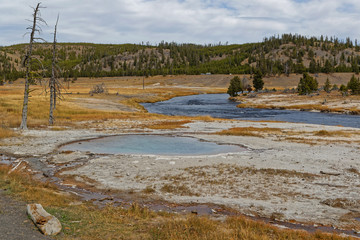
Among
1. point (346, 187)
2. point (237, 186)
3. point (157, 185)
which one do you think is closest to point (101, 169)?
point (157, 185)

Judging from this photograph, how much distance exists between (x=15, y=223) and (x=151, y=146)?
1757 cm

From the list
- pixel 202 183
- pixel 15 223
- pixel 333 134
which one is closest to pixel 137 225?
pixel 15 223

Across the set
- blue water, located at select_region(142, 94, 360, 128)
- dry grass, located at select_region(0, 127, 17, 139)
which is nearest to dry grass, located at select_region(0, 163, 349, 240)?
dry grass, located at select_region(0, 127, 17, 139)

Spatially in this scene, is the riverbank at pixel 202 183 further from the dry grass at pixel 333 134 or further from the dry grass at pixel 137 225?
the dry grass at pixel 333 134

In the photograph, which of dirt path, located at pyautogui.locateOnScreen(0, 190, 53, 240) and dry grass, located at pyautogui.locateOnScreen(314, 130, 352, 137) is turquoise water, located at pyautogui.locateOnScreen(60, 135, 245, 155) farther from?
dirt path, located at pyautogui.locateOnScreen(0, 190, 53, 240)

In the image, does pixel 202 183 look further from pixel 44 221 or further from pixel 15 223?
pixel 15 223

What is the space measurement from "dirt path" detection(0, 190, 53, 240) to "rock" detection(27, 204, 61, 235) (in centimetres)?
16

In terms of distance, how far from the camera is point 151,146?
27.3m

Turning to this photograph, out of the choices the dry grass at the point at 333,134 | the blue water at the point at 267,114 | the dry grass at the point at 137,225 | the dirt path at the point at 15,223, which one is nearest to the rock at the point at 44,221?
the dirt path at the point at 15,223

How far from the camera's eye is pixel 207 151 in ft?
83.2

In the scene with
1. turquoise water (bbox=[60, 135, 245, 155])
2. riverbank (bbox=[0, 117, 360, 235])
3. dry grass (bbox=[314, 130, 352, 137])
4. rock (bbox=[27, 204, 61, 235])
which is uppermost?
rock (bbox=[27, 204, 61, 235])

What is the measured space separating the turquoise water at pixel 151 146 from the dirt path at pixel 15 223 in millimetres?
12655

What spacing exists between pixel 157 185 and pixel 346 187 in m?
9.41

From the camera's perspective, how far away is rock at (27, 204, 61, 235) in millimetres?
9375
